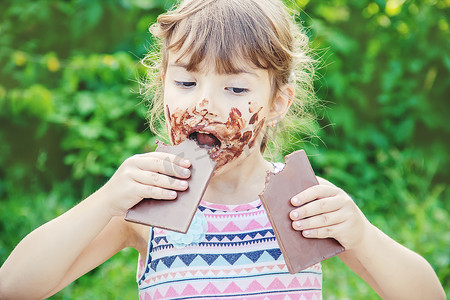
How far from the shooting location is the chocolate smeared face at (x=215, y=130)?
2.05 m

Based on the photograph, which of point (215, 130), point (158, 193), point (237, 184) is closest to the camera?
point (158, 193)

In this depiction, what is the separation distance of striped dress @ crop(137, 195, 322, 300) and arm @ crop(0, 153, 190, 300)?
10.5 inches

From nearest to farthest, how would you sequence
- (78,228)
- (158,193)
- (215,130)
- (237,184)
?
(158,193)
(78,228)
(215,130)
(237,184)

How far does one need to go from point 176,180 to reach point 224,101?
347 millimetres

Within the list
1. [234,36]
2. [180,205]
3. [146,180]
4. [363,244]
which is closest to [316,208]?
[363,244]

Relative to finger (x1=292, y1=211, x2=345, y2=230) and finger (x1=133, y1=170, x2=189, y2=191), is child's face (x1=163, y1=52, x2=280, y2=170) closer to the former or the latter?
finger (x1=133, y1=170, x2=189, y2=191)

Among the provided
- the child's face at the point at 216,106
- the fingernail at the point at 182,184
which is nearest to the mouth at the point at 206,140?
the child's face at the point at 216,106

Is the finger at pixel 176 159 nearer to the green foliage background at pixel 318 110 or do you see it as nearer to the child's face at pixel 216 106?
the child's face at pixel 216 106

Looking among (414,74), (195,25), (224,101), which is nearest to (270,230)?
(224,101)

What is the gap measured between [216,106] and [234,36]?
26 cm

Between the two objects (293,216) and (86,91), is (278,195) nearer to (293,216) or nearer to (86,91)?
(293,216)

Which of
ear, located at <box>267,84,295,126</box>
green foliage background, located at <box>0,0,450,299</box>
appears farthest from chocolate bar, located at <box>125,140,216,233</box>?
green foliage background, located at <box>0,0,450,299</box>

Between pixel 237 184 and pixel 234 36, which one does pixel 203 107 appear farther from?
pixel 237 184

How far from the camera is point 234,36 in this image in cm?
210
